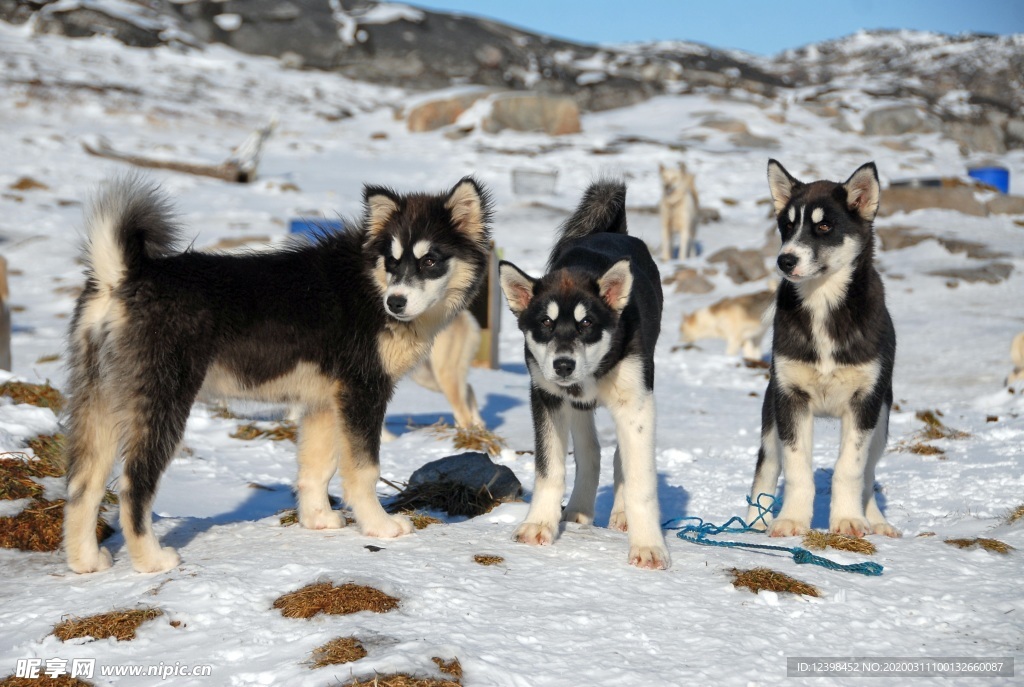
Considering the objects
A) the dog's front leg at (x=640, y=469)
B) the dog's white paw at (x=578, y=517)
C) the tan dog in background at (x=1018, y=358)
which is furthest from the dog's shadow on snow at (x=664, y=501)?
the tan dog in background at (x=1018, y=358)

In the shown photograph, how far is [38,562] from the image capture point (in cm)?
463

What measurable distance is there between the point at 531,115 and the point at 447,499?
3214 centimetres

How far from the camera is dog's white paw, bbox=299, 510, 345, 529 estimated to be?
5188 mm

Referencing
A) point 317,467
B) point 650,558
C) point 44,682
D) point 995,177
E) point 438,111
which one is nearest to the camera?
point 44,682

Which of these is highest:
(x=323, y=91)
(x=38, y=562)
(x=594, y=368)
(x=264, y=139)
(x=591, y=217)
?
(x=323, y=91)

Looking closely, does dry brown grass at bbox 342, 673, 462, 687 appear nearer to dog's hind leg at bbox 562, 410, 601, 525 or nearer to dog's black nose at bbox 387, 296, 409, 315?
dog's black nose at bbox 387, 296, 409, 315

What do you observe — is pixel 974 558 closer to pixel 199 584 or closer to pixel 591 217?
pixel 591 217

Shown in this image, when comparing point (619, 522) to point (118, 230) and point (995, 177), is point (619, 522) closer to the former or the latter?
point (118, 230)

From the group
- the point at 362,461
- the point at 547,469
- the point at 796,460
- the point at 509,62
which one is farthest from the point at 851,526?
the point at 509,62

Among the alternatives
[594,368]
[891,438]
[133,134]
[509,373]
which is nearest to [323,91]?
[133,134]

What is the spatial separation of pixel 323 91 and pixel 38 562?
136 feet

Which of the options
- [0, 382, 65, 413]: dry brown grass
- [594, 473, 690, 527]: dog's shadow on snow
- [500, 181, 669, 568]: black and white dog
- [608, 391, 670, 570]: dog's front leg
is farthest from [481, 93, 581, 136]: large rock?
[608, 391, 670, 570]: dog's front leg

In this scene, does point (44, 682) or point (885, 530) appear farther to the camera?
point (885, 530)

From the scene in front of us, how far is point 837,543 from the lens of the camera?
5031 mm
